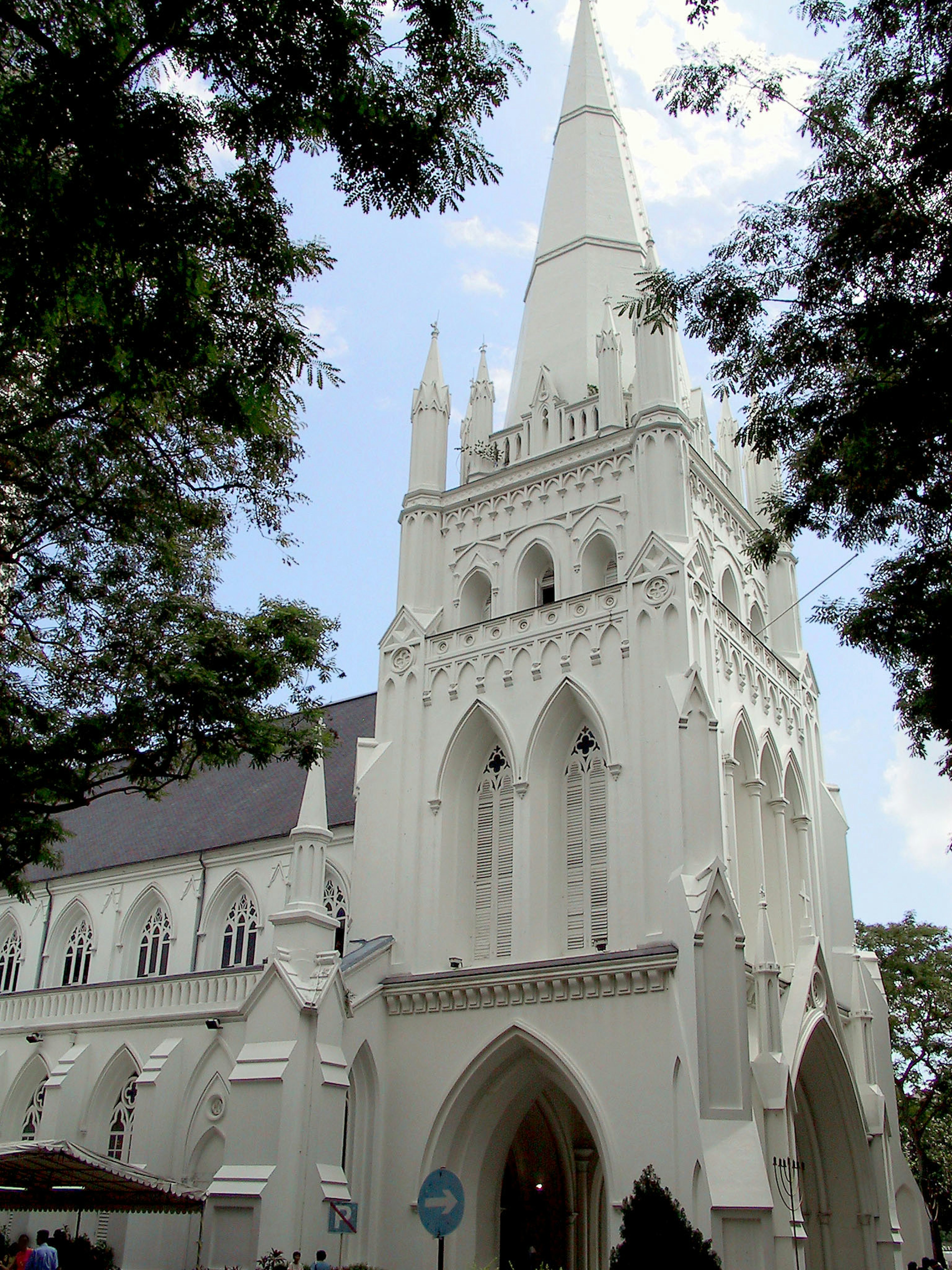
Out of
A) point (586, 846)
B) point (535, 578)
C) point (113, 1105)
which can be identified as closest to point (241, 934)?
point (113, 1105)

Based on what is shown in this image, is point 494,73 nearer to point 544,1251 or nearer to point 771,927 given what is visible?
point 771,927

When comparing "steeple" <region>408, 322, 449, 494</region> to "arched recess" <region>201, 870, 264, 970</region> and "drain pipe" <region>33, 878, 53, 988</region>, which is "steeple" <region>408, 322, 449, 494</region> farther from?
"drain pipe" <region>33, 878, 53, 988</region>

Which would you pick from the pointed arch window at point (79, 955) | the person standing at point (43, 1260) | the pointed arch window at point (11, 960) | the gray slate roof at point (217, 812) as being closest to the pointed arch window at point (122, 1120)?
the gray slate roof at point (217, 812)

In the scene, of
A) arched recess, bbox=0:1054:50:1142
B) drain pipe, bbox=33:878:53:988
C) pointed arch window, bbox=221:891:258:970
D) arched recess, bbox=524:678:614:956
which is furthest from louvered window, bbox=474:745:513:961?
drain pipe, bbox=33:878:53:988

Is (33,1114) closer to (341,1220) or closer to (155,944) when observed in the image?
(155,944)

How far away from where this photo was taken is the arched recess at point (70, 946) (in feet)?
106

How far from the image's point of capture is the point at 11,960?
34406mm

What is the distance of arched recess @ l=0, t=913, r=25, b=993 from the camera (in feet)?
111

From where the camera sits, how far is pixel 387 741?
24016mm

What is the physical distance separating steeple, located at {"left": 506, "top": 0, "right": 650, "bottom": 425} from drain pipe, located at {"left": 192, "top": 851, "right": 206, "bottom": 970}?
45.9 feet

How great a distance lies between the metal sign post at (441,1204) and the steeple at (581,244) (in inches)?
755

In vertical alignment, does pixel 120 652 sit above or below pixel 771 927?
above

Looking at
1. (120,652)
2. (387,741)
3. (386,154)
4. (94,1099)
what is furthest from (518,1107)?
(386,154)

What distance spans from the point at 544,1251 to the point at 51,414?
18855 millimetres
